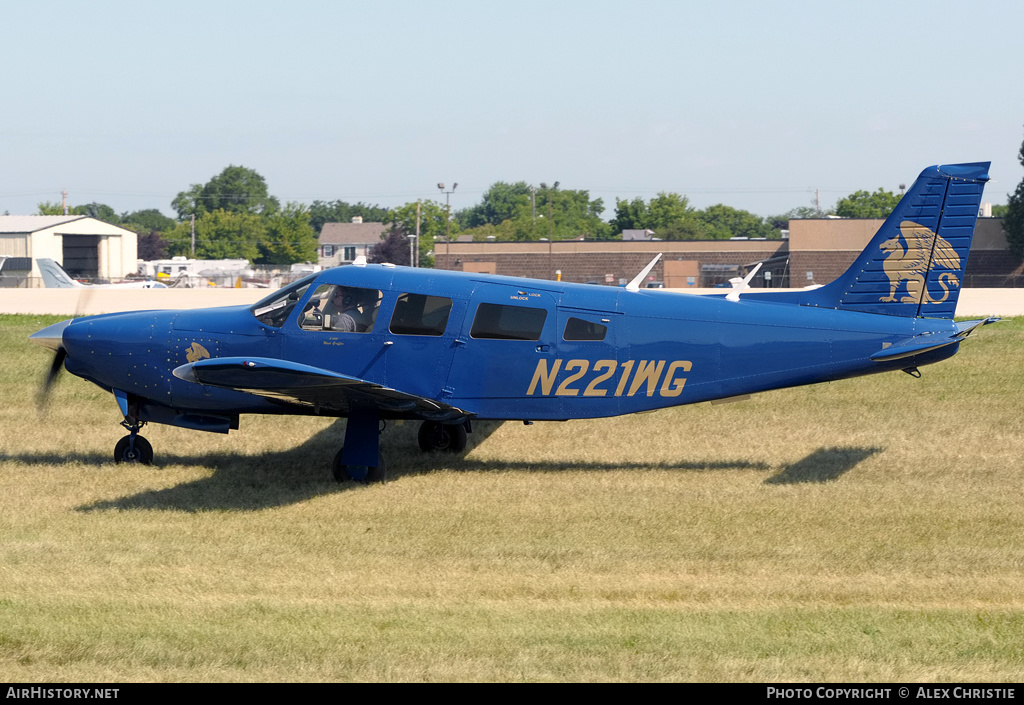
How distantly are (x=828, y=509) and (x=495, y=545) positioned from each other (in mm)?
3476

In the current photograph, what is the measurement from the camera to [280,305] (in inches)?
469

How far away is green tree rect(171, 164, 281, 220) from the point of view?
181 m

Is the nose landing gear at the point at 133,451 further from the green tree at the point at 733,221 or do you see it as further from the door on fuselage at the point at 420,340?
the green tree at the point at 733,221

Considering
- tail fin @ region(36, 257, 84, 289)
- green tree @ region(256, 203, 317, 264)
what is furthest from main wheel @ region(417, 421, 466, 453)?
green tree @ region(256, 203, 317, 264)

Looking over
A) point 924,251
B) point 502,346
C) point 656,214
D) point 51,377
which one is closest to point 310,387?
point 502,346

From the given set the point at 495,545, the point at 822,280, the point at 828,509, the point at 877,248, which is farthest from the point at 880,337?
the point at 822,280

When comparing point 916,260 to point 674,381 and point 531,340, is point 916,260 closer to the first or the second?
point 674,381

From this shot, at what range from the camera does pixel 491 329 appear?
11.7 metres

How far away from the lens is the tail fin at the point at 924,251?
434 inches

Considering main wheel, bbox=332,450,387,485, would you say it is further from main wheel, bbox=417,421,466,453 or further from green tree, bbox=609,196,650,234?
green tree, bbox=609,196,650,234

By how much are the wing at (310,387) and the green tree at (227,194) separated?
562 feet

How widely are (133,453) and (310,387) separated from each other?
383 centimetres

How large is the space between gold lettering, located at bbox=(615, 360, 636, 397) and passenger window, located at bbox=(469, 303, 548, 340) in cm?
101
